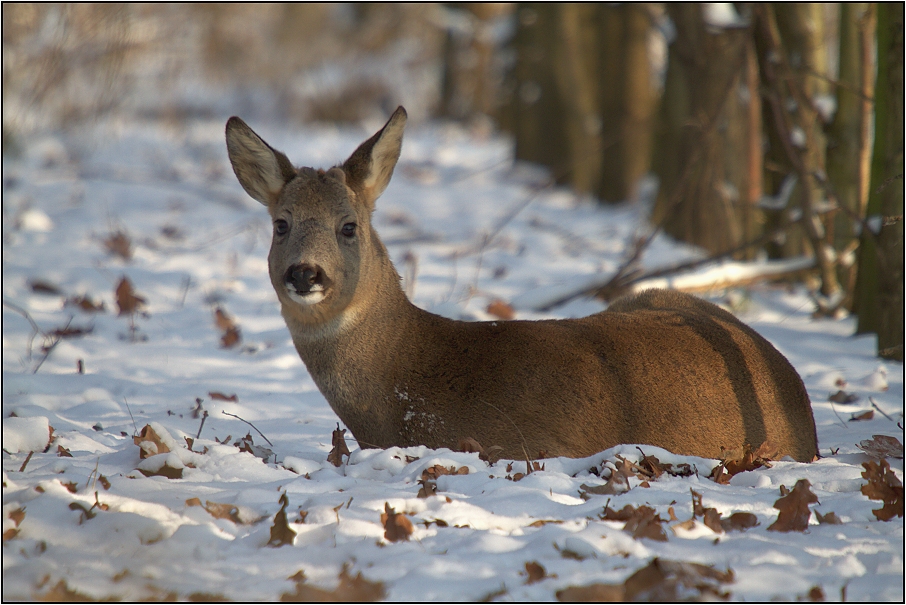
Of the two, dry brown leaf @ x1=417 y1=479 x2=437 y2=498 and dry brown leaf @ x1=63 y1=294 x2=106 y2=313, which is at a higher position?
dry brown leaf @ x1=417 y1=479 x2=437 y2=498

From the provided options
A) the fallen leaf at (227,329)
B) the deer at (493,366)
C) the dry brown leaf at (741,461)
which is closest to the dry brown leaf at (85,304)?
the fallen leaf at (227,329)

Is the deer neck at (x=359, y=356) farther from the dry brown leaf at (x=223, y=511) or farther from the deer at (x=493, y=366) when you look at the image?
the dry brown leaf at (x=223, y=511)

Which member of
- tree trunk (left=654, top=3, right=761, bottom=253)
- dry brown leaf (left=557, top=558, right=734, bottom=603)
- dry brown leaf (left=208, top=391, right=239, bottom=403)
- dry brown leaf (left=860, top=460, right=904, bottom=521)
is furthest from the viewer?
tree trunk (left=654, top=3, right=761, bottom=253)

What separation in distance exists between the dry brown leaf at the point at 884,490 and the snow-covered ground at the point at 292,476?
0.04 metres

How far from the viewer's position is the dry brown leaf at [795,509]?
3.12 m

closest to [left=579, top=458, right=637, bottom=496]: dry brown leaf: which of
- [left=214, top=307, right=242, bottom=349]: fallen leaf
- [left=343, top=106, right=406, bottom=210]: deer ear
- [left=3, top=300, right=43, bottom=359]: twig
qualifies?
[left=343, top=106, right=406, bottom=210]: deer ear

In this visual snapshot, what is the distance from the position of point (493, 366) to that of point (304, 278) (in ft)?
3.26

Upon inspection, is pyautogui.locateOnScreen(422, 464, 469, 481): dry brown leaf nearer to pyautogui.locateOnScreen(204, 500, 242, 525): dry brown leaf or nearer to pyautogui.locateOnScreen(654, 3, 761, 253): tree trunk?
pyautogui.locateOnScreen(204, 500, 242, 525): dry brown leaf

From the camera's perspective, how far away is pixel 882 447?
14.1ft

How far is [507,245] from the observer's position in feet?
35.9

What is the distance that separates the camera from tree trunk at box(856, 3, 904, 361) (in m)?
6.01

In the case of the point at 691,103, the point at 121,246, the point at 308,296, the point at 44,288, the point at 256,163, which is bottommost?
the point at 44,288

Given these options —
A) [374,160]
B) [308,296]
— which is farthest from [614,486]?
[374,160]

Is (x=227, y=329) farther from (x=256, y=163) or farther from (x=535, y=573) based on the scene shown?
(x=535, y=573)
